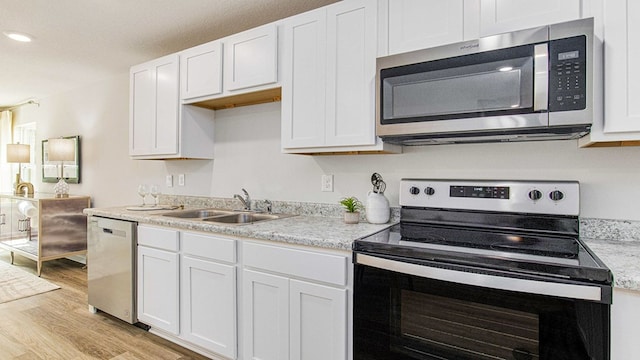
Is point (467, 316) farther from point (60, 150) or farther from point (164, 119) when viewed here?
Result: point (60, 150)

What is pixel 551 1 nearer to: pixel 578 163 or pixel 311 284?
pixel 578 163

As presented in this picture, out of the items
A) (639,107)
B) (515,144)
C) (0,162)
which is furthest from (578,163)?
(0,162)

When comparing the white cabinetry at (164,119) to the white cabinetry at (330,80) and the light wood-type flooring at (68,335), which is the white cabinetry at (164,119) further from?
the light wood-type flooring at (68,335)

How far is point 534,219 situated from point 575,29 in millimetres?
839

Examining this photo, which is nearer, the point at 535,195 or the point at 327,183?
the point at 535,195

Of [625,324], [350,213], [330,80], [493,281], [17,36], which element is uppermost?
[17,36]

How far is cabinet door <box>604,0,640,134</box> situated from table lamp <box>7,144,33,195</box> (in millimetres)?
6438

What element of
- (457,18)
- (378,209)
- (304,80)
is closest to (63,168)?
(304,80)

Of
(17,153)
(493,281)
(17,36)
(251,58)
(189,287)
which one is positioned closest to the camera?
(493,281)

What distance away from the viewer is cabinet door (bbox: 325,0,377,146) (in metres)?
1.87

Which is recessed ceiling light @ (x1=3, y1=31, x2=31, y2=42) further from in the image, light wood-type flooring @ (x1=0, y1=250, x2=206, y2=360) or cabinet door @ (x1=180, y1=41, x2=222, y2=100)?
light wood-type flooring @ (x1=0, y1=250, x2=206, y2=360)

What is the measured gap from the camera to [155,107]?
9.56ft

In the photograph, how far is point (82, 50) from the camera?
320 cm

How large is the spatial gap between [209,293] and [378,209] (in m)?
1.14
